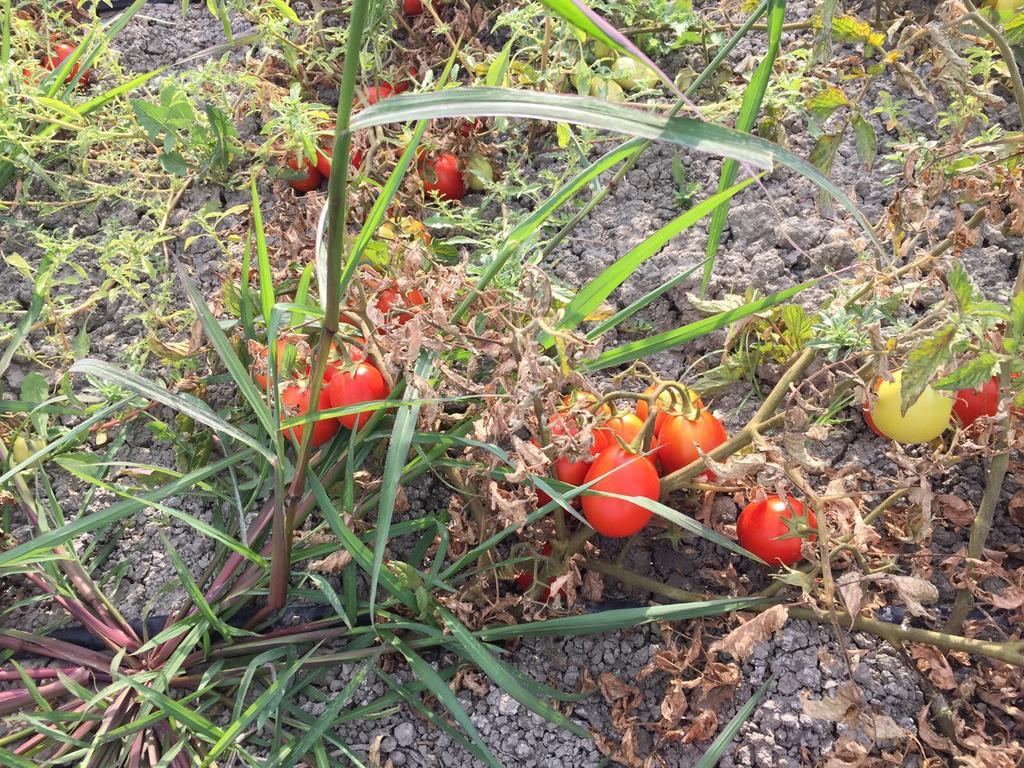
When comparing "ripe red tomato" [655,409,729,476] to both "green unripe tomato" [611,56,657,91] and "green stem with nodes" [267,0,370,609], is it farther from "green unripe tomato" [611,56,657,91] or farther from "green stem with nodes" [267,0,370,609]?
"green unripe tomato" [611,56,657,91]

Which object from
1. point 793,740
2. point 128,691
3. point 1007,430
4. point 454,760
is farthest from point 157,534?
point 1007,430

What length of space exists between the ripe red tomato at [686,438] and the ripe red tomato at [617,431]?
0.04 m

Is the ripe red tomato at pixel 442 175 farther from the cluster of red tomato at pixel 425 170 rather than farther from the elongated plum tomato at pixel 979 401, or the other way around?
the elongated plum tomato at pixel 979 401

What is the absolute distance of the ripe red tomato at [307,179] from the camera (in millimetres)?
1669

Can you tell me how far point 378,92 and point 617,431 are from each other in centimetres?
95

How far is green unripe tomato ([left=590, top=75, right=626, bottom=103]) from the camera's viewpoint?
1622 mm

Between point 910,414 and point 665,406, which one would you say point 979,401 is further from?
point 665,406

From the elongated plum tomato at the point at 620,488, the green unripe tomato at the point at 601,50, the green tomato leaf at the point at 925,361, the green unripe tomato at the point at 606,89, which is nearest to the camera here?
the green tomato leaf at the point at 925,361

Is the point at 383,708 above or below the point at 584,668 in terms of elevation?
below

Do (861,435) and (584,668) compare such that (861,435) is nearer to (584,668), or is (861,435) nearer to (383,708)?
(584,668)

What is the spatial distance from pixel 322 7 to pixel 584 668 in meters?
1.58

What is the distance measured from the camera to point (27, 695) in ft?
4.03

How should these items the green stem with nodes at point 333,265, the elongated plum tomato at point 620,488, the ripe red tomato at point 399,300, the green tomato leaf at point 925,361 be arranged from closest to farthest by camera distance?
the green stem with nodes at point 333,265
the green tomato leaf at point 925,361
the elongated plum tomato at point 620,488
the ripe red tomato at point 399,300

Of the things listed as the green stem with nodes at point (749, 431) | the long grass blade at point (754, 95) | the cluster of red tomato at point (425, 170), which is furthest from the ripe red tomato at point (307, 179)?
the green stem with nodes at point (749, 431)
